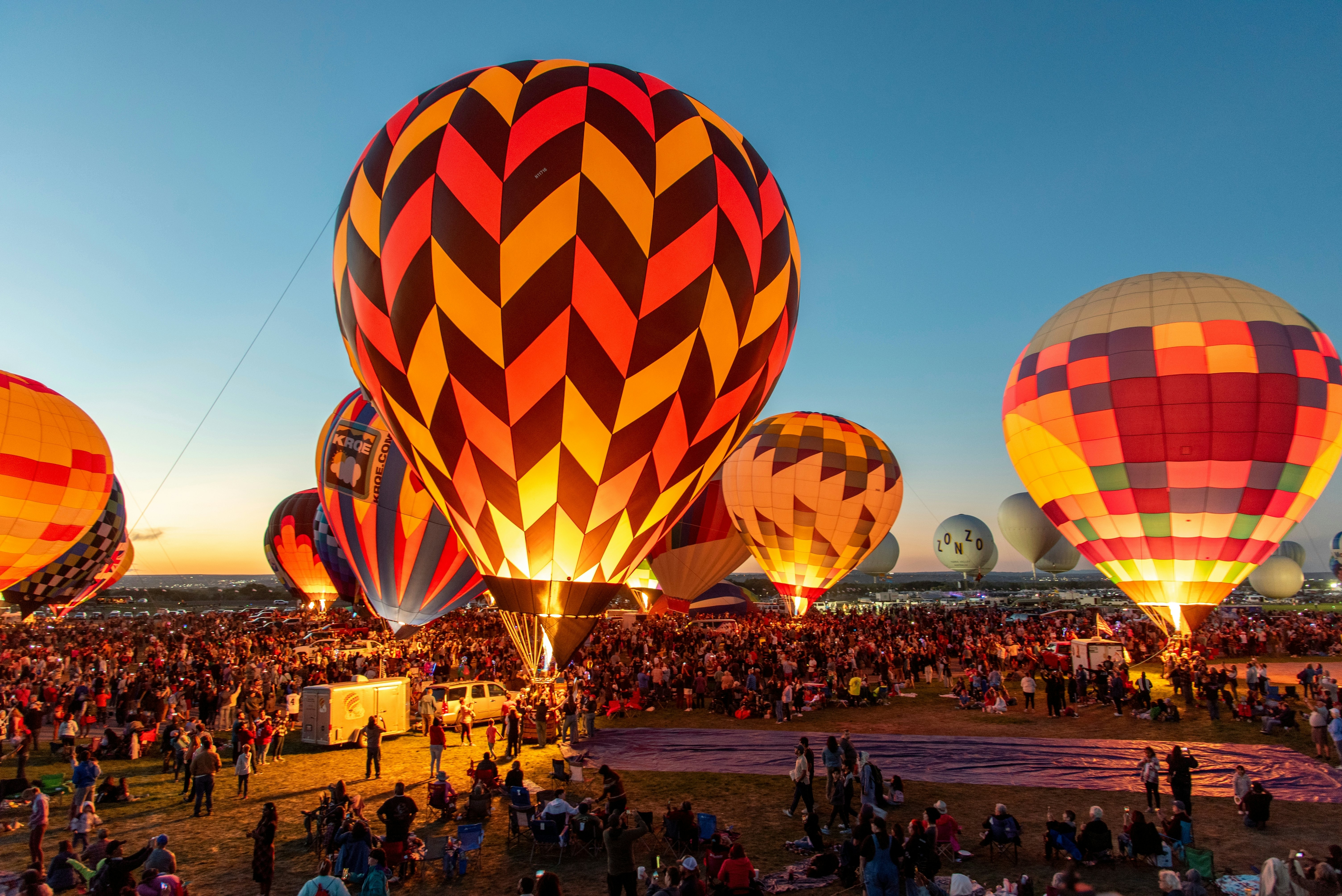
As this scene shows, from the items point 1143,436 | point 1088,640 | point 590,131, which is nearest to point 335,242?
point 590,131

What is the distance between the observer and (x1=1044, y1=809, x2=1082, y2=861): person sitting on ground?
23.5 ft

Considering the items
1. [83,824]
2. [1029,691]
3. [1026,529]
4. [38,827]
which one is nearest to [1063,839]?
[1029,691]

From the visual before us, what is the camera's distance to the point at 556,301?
10.5 m

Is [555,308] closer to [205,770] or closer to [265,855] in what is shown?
[265,855]

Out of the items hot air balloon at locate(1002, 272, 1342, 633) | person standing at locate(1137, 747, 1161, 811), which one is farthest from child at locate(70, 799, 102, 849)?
hot air balloon at locate(1002, 272, 1342, 633)

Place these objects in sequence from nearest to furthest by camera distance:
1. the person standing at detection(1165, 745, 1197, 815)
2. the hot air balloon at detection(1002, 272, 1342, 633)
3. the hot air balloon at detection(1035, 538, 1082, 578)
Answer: the person standing at detection(1165, 745, 1197, 815), the hot air balloon at detection(1002, 272, 1342, 633), the hot air balloon at detection(1035, 538, 1082, 578)

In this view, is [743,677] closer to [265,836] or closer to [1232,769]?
[1232,769]

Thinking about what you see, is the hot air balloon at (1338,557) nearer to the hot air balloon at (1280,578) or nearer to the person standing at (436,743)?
the hot air balloon at (1280,578)

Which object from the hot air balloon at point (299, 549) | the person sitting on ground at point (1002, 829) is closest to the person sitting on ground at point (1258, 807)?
the person sitting on ground at point (1002, 829)

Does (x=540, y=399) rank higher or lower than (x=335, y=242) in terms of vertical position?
lower

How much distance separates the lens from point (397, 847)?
281 inches

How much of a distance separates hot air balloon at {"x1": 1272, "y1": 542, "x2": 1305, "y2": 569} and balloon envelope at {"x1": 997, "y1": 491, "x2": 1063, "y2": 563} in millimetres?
A: 29834

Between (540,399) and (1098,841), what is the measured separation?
8.19 metres

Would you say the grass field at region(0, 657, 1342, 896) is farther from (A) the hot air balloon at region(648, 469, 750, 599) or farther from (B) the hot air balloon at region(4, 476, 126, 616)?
(B) the hot air balloon at region(4, 476, 126, 616)
